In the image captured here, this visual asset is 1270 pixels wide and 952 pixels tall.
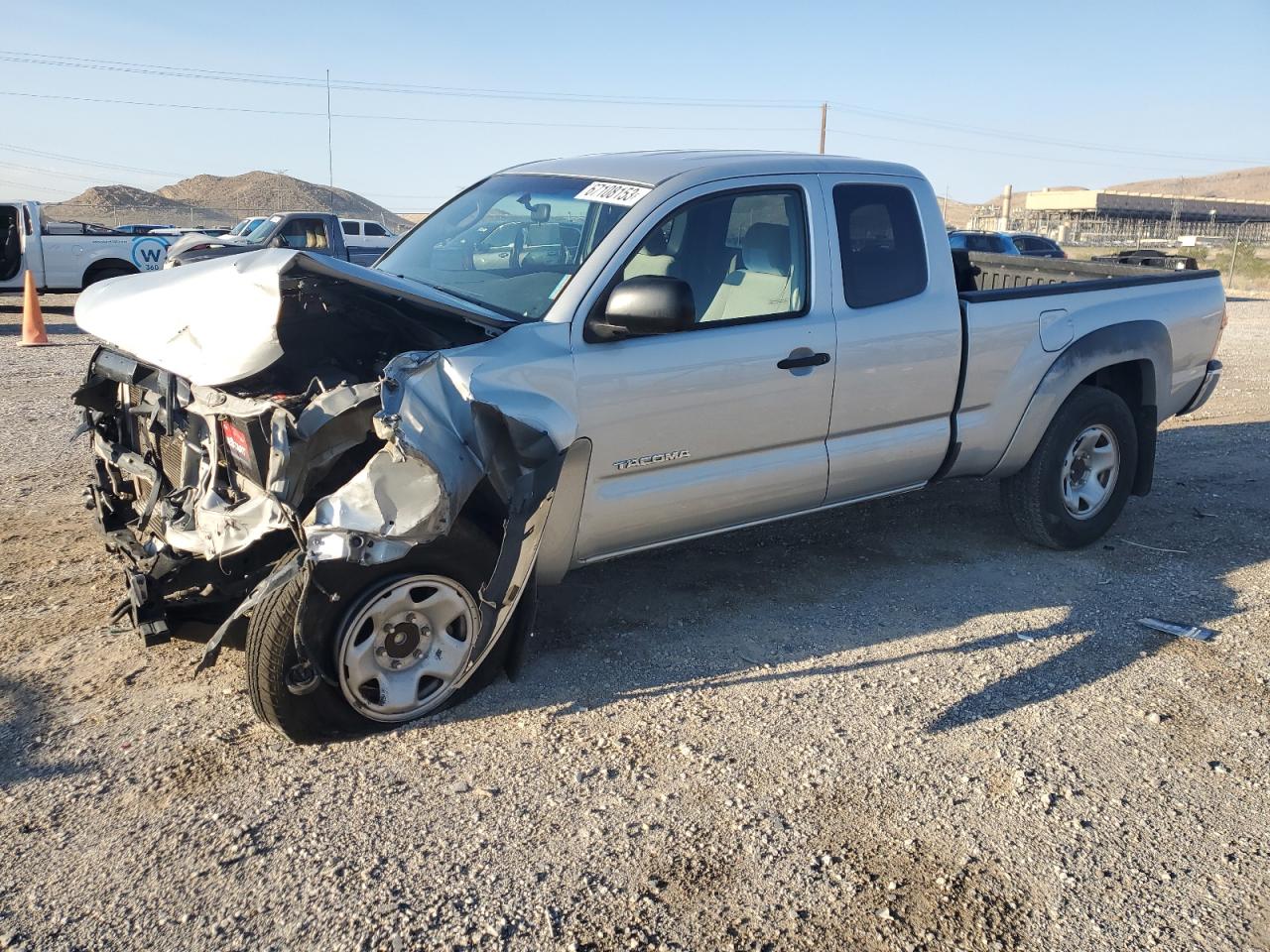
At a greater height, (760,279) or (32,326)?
(760,279)

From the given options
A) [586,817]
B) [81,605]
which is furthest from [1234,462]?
[81,605]

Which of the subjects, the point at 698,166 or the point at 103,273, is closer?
the point at 698,166

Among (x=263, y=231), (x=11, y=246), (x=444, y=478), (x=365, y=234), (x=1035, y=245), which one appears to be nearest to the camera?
(x=444, y=478)

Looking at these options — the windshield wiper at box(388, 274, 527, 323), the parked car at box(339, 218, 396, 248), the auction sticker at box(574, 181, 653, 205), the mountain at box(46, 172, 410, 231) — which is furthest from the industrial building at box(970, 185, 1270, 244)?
the windshield wiper at box(388, 274, 527, 323)

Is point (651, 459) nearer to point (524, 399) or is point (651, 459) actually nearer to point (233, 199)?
point (524, 399)

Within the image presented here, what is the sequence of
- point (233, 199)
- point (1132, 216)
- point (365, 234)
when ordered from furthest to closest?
1. point (233, 199)
2. point (1132, 216)
3. point (365, 234)

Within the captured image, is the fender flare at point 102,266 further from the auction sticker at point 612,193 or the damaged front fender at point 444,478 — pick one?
the damaged front fender at point 444,478

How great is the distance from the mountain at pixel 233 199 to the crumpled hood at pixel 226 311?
185ft

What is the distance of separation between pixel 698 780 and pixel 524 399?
1.43m

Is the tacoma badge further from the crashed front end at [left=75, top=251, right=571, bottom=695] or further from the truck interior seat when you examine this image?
the truck interior seat

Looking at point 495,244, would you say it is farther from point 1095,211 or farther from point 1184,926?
point 1095,211

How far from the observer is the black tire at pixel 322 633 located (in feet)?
11.1

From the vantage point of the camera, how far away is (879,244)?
4840mm

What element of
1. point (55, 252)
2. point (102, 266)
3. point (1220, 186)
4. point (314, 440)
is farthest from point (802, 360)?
point (1220, 186)
